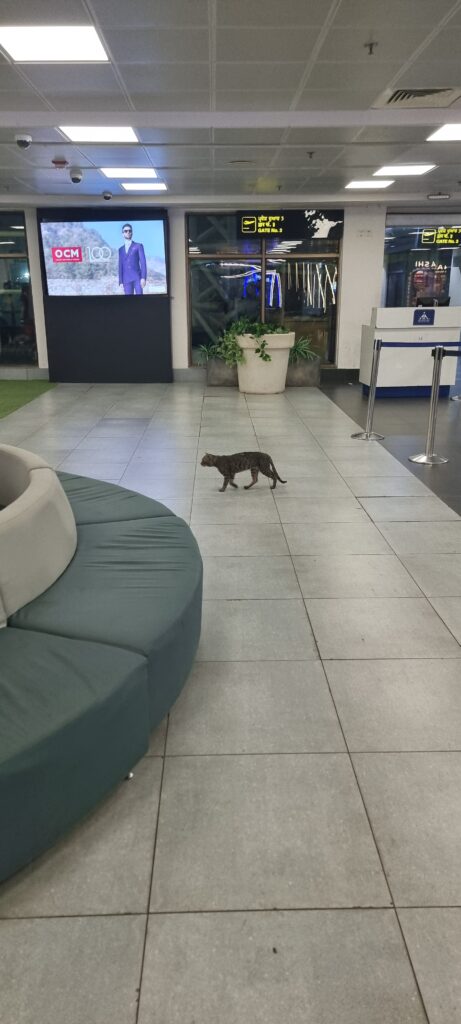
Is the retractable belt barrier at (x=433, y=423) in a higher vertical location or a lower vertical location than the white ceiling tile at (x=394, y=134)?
lower

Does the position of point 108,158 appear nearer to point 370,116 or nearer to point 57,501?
point 370,116

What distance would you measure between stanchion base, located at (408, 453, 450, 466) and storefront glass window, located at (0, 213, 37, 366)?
27.5 ft

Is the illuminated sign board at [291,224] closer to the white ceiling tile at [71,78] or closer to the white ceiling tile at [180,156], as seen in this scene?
the white ceiling tile at [180,156]

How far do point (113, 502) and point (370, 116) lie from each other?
478 centimetres

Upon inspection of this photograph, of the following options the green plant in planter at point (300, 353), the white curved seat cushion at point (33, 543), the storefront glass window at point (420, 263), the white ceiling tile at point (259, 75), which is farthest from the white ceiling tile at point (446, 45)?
the storefront glass window at point (420, 263)

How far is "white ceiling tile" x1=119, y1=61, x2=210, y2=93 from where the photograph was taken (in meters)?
4.71

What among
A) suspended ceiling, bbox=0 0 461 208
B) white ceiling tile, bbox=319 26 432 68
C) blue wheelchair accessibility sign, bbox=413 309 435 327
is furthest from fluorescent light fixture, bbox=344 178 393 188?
white ceiling tile, bbox=319 26 432 68

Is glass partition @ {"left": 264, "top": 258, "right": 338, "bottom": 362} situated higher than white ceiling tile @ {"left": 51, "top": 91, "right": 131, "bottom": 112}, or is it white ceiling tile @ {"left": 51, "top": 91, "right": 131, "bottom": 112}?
white ceiling tile @ {"left": 51, "top": 91, "right": 131, "bottom": 112}

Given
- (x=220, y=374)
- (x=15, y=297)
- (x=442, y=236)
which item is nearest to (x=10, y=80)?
(x=220, y=374)

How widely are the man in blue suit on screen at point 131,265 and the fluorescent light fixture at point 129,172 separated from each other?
8.16 ft

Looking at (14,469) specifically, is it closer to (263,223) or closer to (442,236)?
(263,223)

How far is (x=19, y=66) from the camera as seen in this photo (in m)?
4.64

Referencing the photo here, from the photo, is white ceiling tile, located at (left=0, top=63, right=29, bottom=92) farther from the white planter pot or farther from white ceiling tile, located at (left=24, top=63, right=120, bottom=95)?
the white planter pot

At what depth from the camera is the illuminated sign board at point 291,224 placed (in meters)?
10.9
